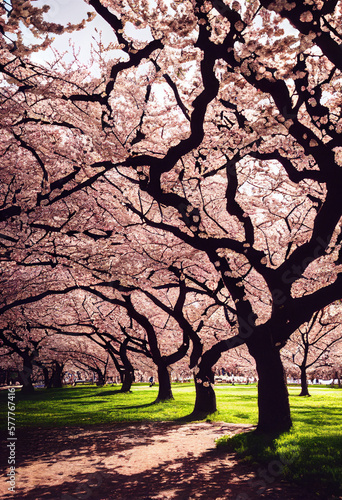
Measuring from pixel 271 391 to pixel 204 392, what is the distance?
6001 millimetres

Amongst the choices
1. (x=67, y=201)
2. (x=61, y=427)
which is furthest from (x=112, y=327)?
(x=67, y=201)

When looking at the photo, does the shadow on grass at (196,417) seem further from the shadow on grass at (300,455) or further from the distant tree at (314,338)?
the distant tree at (314,338)

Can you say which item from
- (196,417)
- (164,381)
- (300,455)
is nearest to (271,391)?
(300,455)

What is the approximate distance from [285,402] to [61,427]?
9074 millimetres

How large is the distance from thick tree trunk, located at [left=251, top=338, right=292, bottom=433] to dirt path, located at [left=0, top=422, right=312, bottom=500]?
166 cm

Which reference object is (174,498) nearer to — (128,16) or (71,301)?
(128,16)

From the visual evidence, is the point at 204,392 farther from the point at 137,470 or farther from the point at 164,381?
the point at 137,470

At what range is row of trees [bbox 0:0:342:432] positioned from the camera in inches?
273

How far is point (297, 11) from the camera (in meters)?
5.75

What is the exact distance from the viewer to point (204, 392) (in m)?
15.9

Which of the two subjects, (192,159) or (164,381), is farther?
(164,381)

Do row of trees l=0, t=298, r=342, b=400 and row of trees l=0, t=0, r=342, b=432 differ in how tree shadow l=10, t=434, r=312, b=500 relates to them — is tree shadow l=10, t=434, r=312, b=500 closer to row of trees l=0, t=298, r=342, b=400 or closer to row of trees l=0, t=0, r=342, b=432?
row of trees l=0, t=0, r=342, b=432

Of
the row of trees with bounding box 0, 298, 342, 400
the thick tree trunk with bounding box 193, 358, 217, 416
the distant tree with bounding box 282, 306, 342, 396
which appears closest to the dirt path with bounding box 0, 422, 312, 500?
the thick tree trunk with bounding box 193, 358, 217, 416

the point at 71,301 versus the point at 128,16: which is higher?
the point at 128,16
